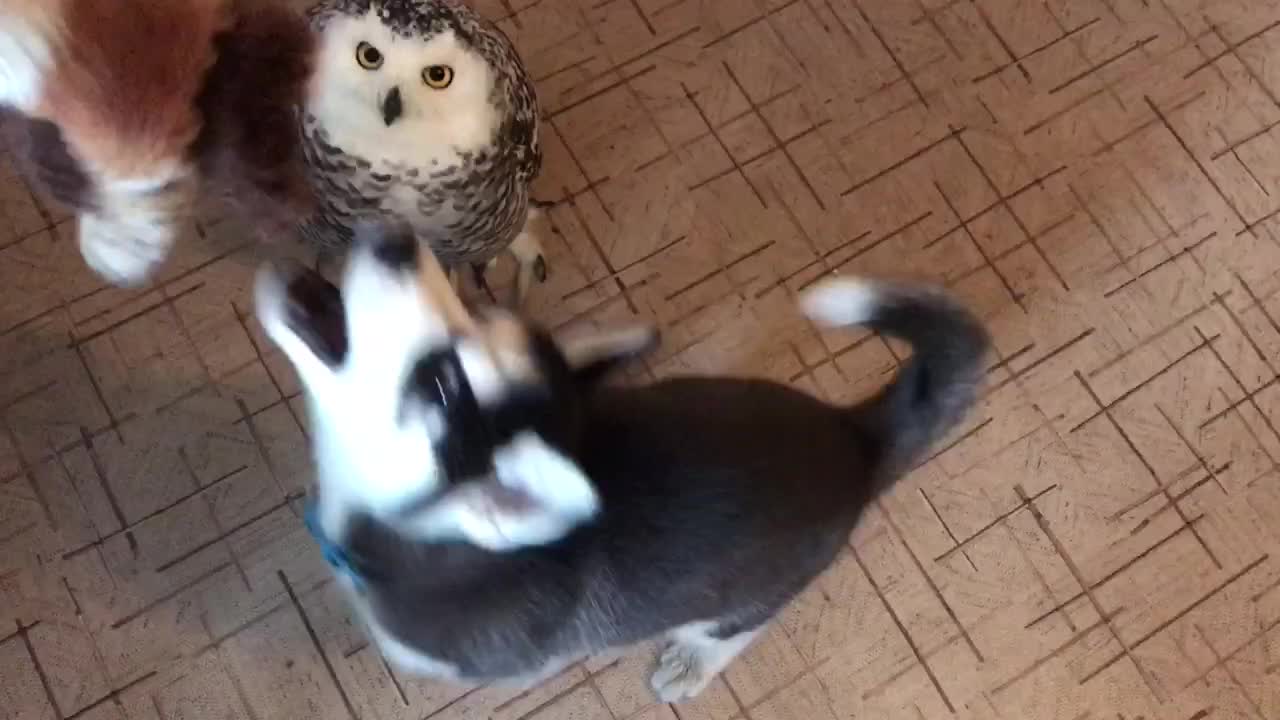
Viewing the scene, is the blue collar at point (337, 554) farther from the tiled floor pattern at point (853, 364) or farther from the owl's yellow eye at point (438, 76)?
the owl's yellow eye at point (438, 76)

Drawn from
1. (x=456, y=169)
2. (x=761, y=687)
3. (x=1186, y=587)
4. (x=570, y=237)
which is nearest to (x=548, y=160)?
(x=570, y=237)

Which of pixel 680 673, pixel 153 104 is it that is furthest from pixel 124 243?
pixel 680 673

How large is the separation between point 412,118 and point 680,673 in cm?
61

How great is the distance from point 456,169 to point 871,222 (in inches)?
23.3

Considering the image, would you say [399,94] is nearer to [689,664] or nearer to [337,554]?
[337,554]

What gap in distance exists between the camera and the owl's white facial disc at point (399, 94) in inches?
32.4

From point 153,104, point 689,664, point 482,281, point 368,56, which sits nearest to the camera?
point 153,104

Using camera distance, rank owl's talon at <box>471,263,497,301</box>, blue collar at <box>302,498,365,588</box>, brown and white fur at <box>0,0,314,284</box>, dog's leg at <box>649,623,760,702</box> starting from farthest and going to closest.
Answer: owl's talon at <box>471,263,497,301</box> < dog's leg at <box>649,623,760,702</box> < blue collar at <box>302,498,365,588</box> < brown and white fur at <box>0,0,314,284</box>

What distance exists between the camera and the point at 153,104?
682 mm

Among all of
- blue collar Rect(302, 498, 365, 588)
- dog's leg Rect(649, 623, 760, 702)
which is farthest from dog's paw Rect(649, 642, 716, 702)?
blue collar Rect(302, 498, 365, 588)

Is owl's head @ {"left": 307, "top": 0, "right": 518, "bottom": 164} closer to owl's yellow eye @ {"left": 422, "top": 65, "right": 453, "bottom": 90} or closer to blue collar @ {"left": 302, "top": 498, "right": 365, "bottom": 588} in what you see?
owl's yellow eye @ {"left": 422, "top": 65, "right": 453, "bottom": 90}

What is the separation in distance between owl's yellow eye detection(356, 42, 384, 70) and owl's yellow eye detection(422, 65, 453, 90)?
3 cm

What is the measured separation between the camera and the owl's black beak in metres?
0.82

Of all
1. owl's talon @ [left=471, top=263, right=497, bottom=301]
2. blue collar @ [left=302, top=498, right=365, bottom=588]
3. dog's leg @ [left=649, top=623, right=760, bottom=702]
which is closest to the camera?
blue collar @ [left=302, top=498, right=365, bottom=588]
